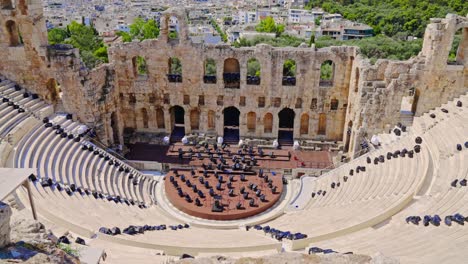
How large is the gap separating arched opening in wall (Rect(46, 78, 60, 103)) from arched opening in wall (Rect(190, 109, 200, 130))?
12.1 meters

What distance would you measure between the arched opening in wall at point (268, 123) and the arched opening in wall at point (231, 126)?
9.42 ft

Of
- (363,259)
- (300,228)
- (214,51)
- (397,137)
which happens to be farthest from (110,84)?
(363,259)

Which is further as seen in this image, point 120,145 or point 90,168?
point 120,145

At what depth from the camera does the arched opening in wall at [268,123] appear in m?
38.2

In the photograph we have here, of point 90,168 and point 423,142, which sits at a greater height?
point 423,142

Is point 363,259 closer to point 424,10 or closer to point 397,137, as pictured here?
point 397,137

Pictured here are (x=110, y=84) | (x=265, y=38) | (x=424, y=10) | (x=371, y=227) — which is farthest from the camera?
(x=424, y=10)

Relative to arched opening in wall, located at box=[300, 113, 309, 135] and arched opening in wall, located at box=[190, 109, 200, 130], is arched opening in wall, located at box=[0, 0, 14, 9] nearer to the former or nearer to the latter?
arched opening in wall, located at box=[190, 109, 200, 130]

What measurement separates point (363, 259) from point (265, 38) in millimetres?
58444

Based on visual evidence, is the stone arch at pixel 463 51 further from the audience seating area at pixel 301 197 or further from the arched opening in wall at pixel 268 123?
→ the arched opening in wall at pixel 268 123

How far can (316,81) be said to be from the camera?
116 feet

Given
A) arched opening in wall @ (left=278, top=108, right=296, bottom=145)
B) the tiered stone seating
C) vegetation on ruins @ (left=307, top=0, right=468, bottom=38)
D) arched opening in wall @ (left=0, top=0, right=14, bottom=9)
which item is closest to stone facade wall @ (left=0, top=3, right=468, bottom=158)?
arched opening in wall @ (left=0, top=0, right=14, bottom=9)

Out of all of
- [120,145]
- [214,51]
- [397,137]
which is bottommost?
[120,145]

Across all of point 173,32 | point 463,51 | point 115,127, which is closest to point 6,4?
point 115,127
